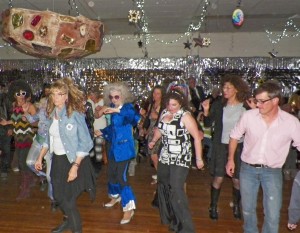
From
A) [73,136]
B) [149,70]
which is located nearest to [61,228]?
[73,136]

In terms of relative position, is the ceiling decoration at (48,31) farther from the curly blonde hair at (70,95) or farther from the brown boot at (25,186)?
the brown boot at (25,186)

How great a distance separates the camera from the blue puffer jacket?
13.5 feet

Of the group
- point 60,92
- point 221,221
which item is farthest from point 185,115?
point 221,221

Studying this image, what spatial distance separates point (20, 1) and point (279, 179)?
5.66 metres

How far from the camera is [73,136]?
3445 mm

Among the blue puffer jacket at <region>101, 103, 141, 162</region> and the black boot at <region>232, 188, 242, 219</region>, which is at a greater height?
the blue puffer jacket at <region>101, 103, 141, 162</region>

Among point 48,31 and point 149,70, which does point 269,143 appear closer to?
point 48,31

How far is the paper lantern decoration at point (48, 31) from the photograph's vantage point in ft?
11.3

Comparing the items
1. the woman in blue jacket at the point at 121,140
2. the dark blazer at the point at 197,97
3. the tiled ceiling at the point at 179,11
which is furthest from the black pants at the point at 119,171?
the dark blazer at the point at 197,97

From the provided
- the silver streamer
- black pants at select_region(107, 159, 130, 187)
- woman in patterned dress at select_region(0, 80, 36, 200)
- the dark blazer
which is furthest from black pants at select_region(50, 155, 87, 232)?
the silver streamer

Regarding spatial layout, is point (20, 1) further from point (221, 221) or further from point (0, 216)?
point (221, 221)

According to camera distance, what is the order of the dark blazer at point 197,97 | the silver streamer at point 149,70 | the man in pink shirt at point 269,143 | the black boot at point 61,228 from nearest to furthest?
the man in pink shirt at point 269,143 → the black boot at point 61,228 → the dark blazer at point 197,97 → the silver streamer at point 149,70

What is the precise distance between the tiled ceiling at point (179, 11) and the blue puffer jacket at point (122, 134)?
299cm

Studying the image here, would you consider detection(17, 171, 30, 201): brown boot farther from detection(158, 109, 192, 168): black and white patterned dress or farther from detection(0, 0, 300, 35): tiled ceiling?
detection(0, 0, 300, 35): tiled ceiling
